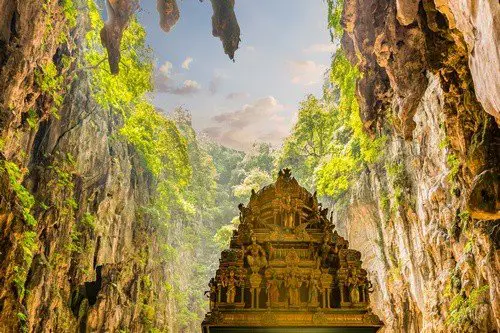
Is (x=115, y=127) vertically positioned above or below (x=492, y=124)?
above

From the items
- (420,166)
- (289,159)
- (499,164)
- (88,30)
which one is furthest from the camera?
(289,159)

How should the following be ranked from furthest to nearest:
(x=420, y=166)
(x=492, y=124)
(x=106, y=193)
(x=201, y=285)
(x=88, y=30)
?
1. (x=201, y=285)
2. (x=88, y=30)
3. (x=106, y=193)
4. (x=420, y=166)
5. (x=492, y=124)

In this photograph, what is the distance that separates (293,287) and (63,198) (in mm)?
9712

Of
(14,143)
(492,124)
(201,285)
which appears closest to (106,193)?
(14,143)

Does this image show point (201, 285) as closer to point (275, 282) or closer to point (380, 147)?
point (380, 147)

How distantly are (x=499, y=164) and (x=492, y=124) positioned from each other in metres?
0.91

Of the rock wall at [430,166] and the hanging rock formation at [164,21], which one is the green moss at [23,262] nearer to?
the hanging rock formation at [164,21]

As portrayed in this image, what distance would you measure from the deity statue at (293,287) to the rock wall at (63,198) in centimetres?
647

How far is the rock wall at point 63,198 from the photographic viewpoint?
1088 cm

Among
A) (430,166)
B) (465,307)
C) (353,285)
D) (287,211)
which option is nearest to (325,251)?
(353,285)

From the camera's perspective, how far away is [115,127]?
1991 cm

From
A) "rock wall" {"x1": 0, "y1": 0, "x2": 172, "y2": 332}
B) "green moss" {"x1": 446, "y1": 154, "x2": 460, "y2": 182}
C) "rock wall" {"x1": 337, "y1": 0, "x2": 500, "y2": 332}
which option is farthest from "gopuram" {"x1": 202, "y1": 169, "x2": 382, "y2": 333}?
"rock wall" {"x1": 0, "y1": 0, "x2": 172, "y2": 332}

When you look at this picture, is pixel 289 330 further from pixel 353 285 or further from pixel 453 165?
pixel 453 165

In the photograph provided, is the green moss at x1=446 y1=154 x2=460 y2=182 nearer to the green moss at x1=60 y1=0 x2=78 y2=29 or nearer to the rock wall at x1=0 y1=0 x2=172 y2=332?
the rock wall at x1=0 y1=0 x2=172 y2=332
